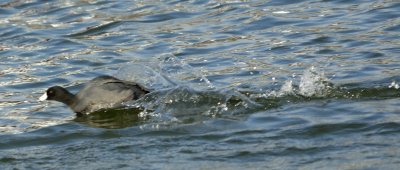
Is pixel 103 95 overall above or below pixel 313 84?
above

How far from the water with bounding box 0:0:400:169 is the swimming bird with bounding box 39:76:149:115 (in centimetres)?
8

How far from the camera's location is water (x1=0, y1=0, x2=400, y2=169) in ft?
22.2

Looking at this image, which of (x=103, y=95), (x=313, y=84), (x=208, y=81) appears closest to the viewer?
(x=313, y=84)

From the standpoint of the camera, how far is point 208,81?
9070 mm

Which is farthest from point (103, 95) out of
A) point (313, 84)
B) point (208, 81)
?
point (313, 84)

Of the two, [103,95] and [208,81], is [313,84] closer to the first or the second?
[208,81]

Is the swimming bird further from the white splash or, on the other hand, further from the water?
the white splash

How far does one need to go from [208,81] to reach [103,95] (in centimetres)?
106

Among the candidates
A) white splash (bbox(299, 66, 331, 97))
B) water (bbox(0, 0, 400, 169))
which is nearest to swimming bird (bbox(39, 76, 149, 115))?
water (bbox(0, 0, 400, 169))

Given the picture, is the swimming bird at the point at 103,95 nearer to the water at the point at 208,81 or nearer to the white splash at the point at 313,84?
the water at the point at 208,81

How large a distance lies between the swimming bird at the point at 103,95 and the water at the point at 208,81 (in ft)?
0.28

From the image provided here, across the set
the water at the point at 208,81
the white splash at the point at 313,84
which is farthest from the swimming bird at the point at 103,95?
the white splash at the point at 313,84

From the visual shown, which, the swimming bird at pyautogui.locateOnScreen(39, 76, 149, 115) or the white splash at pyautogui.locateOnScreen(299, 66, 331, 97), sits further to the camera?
the swimming bird at pyautogui.locateOnScreen(39, 76, 149, 115)

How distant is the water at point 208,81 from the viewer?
6.78 metres
